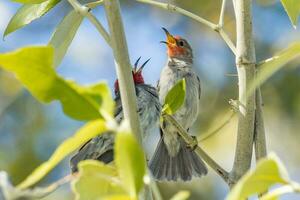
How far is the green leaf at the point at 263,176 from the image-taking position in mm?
898

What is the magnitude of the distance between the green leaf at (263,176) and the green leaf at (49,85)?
180mm

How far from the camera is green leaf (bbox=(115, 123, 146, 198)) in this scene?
83 centimetres

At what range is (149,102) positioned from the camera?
485 cm

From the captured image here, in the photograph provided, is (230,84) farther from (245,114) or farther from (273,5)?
(245,114)

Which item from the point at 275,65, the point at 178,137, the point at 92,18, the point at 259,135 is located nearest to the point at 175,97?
the point at 259,135

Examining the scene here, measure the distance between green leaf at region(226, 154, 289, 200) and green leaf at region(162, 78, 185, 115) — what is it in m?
0.75

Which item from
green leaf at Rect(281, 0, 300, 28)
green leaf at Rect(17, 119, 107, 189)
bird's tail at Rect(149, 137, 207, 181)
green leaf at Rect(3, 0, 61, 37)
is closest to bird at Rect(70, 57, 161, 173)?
bird's tail at Rect(149, 137, 207, 181)

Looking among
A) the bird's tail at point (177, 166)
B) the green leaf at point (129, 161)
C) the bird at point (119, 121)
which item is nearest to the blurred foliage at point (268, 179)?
the green leaf at point (129, 161)

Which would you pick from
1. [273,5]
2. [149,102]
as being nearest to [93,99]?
[149,102]

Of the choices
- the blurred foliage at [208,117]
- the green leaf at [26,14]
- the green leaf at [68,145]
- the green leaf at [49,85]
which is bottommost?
the blurred foliage at [208,117]

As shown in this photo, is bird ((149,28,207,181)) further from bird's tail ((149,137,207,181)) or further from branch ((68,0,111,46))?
branch ((68,0,111,46))

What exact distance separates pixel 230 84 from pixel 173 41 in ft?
2.02

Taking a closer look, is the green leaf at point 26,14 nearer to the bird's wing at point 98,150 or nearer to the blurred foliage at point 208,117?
the bird's wing at point 98,150

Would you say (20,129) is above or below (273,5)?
above
